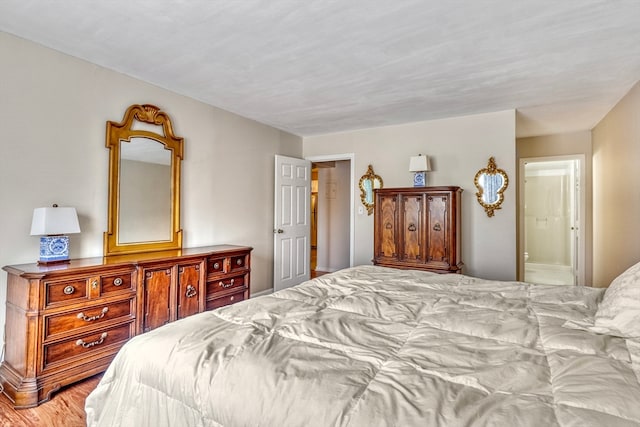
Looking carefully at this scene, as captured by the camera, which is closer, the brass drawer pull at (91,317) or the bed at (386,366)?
the bed at (386,366)

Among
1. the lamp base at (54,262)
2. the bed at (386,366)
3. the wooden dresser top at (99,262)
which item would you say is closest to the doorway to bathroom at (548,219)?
the bed at (386,366)

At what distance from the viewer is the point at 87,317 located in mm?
2309

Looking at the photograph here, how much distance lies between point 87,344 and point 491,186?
4245 millimetres

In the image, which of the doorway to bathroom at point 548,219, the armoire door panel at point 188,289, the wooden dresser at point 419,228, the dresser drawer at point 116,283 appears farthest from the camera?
the doorway to bathroom at point 548,219

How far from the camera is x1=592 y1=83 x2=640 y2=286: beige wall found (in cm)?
309

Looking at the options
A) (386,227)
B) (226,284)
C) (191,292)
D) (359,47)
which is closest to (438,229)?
(386,227)

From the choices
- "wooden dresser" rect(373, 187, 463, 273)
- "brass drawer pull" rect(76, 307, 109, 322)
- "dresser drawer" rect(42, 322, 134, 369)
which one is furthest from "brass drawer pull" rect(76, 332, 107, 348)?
"wooden dresser" rect(373, 187, 463, 273)

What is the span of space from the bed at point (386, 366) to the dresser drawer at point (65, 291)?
110 centimetres

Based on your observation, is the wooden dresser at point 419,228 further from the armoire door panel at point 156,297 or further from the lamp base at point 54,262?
the lamp base at point 54,262

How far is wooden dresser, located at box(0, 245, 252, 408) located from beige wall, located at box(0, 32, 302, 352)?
35cm

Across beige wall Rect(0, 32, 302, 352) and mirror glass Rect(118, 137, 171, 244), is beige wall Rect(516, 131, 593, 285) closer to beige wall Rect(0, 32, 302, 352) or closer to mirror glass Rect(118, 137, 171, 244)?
beige wall Rect(0, 32, 302, 352)

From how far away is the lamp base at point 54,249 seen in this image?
2359mm

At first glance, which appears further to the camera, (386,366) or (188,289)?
(188,289)

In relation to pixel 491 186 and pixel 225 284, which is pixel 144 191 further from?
pixel 491 186
